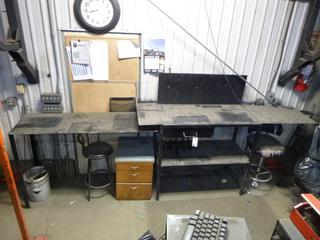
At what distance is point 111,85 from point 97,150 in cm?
68

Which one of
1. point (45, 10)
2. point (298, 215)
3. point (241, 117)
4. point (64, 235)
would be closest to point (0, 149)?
point (64, 235)

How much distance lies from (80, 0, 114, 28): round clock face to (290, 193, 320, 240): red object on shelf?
205 cm

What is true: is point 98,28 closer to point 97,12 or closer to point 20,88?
point 97,12

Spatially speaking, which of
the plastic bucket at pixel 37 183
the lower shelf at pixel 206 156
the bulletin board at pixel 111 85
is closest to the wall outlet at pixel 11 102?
the bulletin board at pixel 111 85

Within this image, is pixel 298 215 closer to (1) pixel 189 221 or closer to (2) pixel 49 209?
(1) pixel 189 221

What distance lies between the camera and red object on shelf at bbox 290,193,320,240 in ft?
3.80

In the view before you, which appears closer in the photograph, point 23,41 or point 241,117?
point 23,41

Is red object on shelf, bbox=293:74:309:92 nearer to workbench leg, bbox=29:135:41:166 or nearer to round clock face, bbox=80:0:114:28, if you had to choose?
round clock face, bbox=80:0:114:28

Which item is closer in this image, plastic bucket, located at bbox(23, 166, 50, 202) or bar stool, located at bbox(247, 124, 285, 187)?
plastic bucket, located at bbox(23, 166, 50, 202)

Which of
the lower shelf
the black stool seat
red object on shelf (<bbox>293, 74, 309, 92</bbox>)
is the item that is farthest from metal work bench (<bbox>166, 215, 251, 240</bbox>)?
red object on shelf (<bbox>293, 74, 309, 92</bbox>)

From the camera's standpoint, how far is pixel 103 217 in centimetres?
225

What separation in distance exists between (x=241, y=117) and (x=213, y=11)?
1074 mm

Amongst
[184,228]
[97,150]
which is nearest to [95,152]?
[97,150]

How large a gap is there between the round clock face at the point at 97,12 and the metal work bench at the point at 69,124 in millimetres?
882
